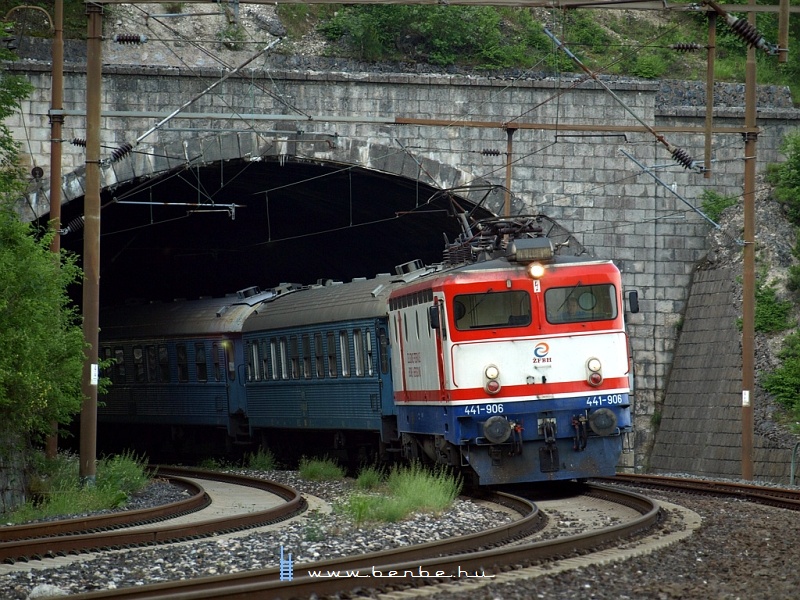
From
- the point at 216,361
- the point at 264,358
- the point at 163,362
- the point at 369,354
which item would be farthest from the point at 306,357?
the point at 163,362

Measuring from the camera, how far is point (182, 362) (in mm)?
28344

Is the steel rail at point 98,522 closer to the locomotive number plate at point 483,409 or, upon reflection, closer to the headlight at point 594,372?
the locomotive number plate at point 483,409

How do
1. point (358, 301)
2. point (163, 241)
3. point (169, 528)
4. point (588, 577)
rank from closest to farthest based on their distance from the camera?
point (588, 577)
point (169, 528)
point (358, 301)
point (163, 241)

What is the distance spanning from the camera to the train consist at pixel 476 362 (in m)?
16.2

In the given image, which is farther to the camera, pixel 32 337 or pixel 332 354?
pixel 332 354

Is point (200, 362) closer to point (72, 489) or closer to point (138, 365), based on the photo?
point (138, 365)

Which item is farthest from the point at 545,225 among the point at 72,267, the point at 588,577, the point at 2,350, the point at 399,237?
the point at 588,577

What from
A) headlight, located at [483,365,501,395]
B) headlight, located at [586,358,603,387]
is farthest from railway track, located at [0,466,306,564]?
headlight, located at [586,358,603,387]

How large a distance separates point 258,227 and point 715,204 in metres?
15.9

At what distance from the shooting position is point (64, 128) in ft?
87.1

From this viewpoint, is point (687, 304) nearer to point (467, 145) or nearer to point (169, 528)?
point (467, 145)

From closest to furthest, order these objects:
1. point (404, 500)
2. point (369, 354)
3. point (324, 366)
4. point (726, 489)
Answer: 1. point (404, 500)
2. point (726, 489)
3. point (369, 354)
4. point (324, 366)

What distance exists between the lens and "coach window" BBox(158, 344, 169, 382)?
29.0 metres

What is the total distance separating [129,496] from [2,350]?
11.7 feet
